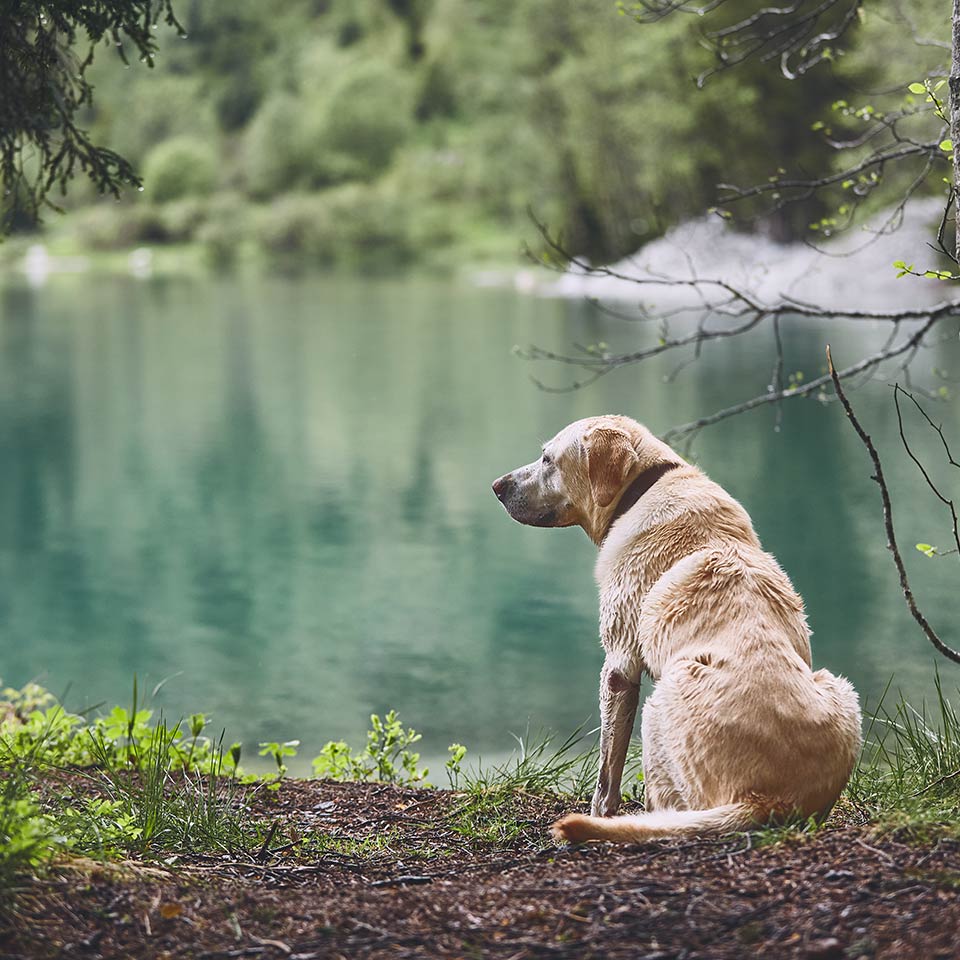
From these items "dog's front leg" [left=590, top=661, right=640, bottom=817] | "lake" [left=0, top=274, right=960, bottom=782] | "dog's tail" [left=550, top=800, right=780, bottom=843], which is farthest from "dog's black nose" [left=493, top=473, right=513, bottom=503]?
"lake" [left=0, top=274, right=960, bottom=782]

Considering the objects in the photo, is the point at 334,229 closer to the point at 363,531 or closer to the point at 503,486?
the point at 363,531

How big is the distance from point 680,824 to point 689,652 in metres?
0.54

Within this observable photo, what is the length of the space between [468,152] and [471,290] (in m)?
39.4

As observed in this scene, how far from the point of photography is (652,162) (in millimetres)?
49906

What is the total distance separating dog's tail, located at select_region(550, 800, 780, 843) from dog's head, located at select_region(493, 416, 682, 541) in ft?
3.72

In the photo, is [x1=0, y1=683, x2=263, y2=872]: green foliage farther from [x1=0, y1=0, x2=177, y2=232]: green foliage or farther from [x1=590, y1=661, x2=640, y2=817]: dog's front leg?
[x1=0, y1=0, x2=177, y2=232]: green foliage

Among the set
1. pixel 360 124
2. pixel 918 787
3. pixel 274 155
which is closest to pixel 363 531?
pixel 918 787

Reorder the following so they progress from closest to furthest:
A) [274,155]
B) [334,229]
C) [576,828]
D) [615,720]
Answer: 1. [576,828]
2. [615,720]
3. [334,229]
4. [274,155]

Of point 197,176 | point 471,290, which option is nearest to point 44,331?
point 471,290

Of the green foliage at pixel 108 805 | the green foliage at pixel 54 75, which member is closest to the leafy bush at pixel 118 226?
the green foliage at pixel 54 75

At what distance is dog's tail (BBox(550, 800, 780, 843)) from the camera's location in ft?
11.0

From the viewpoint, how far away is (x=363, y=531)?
47.9 feet

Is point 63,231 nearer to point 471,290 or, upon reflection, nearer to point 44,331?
point 471,290

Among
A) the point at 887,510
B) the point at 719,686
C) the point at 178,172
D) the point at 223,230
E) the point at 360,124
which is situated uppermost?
the point at 360,124
